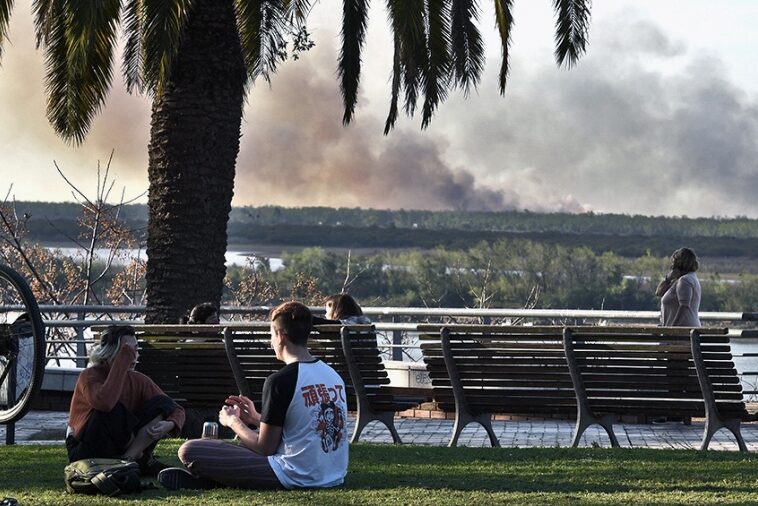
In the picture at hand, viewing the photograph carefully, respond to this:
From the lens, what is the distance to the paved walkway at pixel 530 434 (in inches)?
424

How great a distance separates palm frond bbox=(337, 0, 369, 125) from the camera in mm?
13609

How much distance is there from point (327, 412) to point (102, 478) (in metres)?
1.08

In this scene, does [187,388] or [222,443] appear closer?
[222,443]

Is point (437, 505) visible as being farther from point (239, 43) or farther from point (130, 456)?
point (239, 43)

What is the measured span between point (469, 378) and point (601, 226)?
419 ft

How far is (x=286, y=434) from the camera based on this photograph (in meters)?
6.65

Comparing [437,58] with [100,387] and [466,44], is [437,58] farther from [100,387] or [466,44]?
[100,387]

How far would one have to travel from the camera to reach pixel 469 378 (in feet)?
30.9

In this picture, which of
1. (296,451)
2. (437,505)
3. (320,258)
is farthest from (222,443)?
(320,258)

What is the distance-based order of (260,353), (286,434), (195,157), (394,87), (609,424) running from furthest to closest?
(394,87) → (195,157) → (260,353) → (609,424) → (286,434)

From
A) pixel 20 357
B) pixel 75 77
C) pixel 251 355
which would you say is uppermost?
pixel 75 77

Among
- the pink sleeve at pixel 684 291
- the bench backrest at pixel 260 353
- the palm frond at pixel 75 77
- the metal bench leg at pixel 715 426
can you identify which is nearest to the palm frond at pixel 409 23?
the palm frond at pixel 75 77

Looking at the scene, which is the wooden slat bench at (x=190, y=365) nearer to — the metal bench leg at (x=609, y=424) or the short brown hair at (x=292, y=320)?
the metal bench leg at (x=609, y=424)

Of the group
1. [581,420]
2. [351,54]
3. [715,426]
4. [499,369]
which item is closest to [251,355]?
[499,369]
